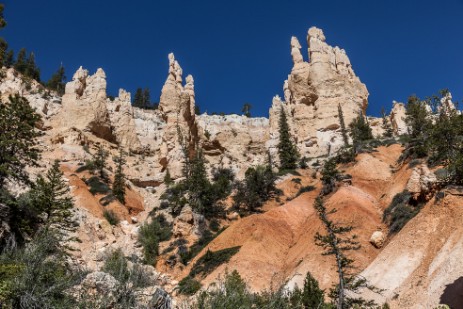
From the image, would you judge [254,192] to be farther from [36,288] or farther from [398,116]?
[398,116]

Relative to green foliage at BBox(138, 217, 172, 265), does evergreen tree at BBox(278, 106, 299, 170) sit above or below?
above

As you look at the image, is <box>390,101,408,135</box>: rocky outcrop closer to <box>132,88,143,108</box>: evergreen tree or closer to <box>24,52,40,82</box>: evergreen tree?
<box>132,88,143,108</box>: evergreen tree

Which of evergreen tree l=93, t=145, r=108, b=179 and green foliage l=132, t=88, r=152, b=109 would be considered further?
green foliage l=132, t=88, r=152, b=109

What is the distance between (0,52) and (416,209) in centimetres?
3279

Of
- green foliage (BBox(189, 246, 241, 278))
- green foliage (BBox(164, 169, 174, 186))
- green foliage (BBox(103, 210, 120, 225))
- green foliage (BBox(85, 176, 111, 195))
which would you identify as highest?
green foliage (BBox(164, 169, 174, 186))

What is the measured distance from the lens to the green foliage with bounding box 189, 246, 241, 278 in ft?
113

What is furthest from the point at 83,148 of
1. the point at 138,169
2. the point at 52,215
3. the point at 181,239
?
the point at 52,215

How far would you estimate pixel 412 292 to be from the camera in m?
22.1

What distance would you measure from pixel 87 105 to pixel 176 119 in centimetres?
1685

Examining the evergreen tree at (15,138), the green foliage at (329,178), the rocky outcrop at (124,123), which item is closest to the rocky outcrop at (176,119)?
the rocky outcrop at (124,123)

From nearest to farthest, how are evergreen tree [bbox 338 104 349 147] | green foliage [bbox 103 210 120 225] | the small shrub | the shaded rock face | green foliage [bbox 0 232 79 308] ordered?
green foliage [bbox 0 232 79 308] → green foliage [bbox 103 210 120 225] → the small shrub → evergreen tree [bbox 338 104 349 147] → the shaded rock face

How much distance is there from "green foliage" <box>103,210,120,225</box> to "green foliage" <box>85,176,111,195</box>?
5.28 metres

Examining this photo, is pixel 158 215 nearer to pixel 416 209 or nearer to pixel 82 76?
pixel 416 209

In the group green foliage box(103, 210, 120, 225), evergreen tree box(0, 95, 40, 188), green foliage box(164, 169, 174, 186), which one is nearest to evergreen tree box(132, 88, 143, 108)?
green foliage box(164, 169, 174, 186)
